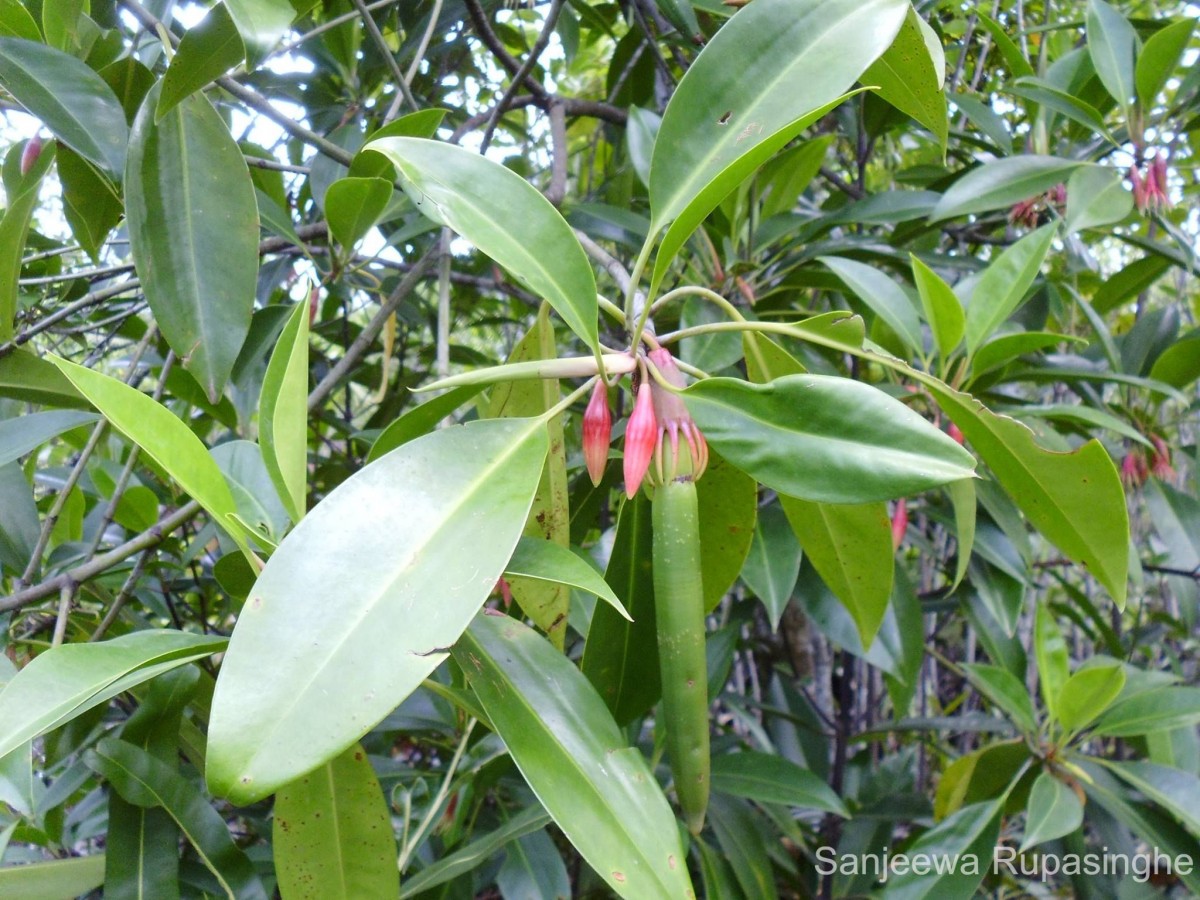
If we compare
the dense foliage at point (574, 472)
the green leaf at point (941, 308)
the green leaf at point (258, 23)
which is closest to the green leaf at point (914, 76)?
the dense foliage at point (574, 472)

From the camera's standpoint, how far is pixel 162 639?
424 millimetres

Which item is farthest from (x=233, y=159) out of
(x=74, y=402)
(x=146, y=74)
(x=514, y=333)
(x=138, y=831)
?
(x=514, y=333)

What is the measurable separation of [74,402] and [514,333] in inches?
38.0

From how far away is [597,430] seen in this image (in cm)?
45

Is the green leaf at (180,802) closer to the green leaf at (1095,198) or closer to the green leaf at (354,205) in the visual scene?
the green leaf at (354,205)

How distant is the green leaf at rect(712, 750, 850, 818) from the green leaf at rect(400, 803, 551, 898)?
0.23 meters

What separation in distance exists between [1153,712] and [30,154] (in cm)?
123

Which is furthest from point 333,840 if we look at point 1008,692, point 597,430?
point 1008,692

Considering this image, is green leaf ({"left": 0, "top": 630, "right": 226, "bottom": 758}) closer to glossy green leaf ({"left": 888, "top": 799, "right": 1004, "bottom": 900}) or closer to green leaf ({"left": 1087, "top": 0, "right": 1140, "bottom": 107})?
glossy green leaf ({"left": 888, "top": 799, "right": 1004, "bottom": 900})

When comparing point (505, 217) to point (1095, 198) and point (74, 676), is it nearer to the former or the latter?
point (74, 676)

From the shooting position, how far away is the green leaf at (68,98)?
1.95 feet

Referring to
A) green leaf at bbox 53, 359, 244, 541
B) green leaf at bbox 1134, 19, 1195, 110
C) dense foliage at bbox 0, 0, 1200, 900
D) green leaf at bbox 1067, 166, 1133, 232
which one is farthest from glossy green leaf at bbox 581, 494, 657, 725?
green leaf at bbox 1134, 19, 1195, 110

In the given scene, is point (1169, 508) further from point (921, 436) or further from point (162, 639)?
point (162, 639)

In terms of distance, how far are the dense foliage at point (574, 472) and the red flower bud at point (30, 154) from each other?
0.07 feet
